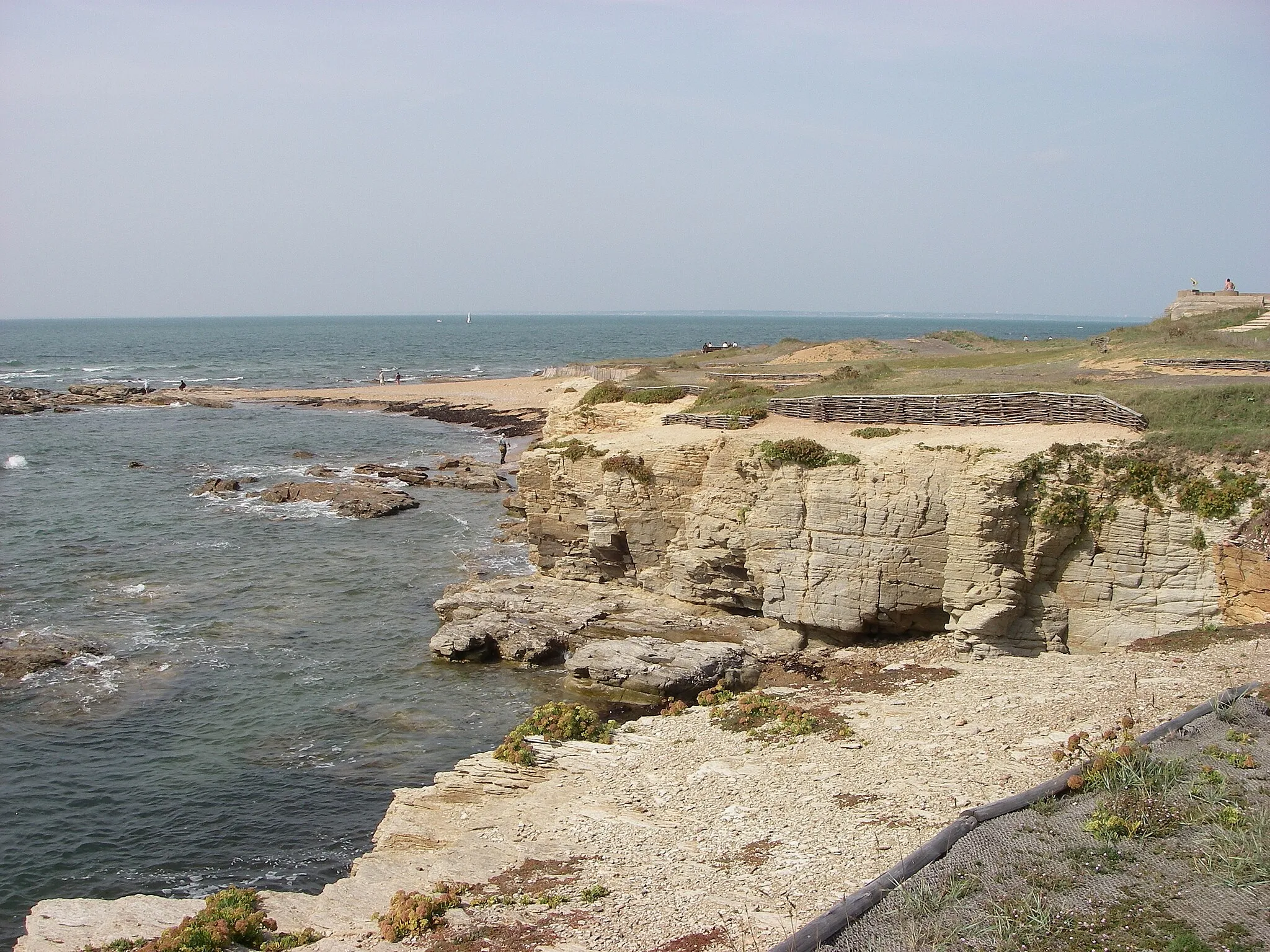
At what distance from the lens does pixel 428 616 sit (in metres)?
31.6

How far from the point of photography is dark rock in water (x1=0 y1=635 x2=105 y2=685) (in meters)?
26.2

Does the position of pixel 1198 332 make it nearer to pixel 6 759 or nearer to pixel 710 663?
pixel 710 663

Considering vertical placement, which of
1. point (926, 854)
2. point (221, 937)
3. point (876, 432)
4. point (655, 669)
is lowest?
point (221, 937)

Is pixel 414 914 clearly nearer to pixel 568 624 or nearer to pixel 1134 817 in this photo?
pixel 1134 817

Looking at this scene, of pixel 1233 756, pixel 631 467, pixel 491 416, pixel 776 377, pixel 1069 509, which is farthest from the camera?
pixel 491 416

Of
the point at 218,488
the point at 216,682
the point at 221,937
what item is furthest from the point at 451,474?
the point at 221,937

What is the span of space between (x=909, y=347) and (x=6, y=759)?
57906 millimetres

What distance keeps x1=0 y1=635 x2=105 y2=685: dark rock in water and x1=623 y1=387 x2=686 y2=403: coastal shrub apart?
2042cm

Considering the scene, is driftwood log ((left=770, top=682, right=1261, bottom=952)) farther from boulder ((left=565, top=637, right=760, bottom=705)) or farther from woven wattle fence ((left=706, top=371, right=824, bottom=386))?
woven wattle fence ((left=706, top=371, right=824, bottom=386))

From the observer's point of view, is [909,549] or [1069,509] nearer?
[1069,509]

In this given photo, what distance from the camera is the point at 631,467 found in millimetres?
30141

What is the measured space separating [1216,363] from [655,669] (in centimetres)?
2155

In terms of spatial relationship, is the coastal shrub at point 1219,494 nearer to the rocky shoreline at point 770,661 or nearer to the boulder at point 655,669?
the rocky shoreline at point 770,661

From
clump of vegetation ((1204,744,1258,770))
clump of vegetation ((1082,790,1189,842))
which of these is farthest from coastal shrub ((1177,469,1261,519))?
clump of vegetation ((1082,790,1189,842))
